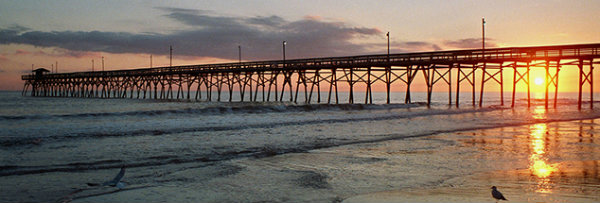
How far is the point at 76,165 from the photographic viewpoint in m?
7.31

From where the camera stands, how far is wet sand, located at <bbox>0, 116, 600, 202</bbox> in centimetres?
512

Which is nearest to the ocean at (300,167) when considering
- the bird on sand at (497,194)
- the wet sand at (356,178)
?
the wet sand at (356,178)

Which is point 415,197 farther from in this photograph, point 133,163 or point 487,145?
point 487,145

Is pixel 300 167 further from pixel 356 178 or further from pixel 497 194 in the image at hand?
pixel 497 194

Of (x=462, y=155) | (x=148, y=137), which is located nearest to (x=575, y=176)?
(x=462, y=155)

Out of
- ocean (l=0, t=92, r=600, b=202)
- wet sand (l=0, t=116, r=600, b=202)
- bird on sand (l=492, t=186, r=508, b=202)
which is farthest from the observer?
ocean (l=0, t=92, r=600, b=202)

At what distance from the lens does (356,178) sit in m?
6.26

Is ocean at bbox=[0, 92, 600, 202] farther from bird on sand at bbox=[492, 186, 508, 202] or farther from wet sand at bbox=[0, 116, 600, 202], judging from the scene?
bird on sand at bbox=[492, 186, 508, 202]

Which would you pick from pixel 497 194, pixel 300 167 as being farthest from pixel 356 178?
pixel 497 194

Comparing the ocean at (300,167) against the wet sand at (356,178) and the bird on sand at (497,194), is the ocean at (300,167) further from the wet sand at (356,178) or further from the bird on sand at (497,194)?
the bird on sand at (497,194)

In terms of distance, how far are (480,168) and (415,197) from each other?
8.50ft

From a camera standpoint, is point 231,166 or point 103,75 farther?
point 103,75

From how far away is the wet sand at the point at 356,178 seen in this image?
202 inches

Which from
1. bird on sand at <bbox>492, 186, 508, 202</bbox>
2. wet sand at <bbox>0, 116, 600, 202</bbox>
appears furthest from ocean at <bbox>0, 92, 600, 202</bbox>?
bird on sand at <bbox>492, 186, 508, 202</bbox>
